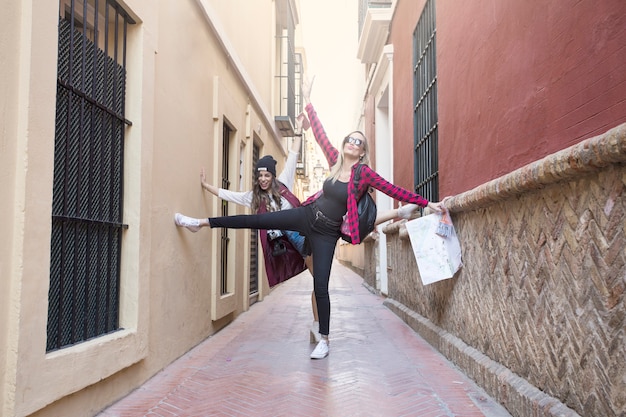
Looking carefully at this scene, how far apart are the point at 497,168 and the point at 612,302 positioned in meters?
1.92

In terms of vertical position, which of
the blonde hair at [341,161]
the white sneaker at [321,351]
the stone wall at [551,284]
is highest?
the blonde hair at [341,161]

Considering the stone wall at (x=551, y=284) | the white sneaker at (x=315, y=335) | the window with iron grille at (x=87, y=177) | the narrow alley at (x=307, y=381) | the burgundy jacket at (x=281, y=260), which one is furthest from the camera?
the burgundy jacket at (x=281, y=260)

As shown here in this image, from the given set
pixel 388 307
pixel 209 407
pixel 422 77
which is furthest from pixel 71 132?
pixel 388 307

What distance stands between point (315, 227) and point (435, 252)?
1055 mm

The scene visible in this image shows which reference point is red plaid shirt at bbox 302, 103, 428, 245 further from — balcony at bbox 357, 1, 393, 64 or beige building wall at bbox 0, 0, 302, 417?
balcony at bbox 357, 1, 393, 64

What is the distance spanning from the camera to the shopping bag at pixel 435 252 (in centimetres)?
497

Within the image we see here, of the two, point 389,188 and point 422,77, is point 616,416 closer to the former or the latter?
point 389,188

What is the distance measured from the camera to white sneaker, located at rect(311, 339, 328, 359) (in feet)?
17.2

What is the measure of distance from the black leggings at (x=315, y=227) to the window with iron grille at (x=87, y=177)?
54.2 inches

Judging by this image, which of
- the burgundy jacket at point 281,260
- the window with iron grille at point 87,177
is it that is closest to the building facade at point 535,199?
the burgundy jacket at point 281,260

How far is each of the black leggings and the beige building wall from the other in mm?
636

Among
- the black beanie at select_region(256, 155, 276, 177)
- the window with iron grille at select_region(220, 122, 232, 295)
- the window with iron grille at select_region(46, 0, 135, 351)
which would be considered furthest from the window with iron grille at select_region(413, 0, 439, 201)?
the window with iron grille at select_region(46, 0, 135, 351)

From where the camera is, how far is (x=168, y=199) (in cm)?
497

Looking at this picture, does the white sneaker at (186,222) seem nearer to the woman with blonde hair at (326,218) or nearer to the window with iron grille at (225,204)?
the woman with blonde hair at (326,218)
